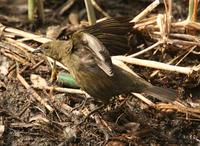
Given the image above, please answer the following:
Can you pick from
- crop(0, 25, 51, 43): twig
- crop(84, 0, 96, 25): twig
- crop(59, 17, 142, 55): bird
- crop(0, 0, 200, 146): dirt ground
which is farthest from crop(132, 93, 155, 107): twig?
crop(0, 25, 51, 43): twig

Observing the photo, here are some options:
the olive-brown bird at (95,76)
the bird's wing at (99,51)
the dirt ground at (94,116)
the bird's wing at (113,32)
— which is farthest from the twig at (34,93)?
the bird's wing at (99,51)

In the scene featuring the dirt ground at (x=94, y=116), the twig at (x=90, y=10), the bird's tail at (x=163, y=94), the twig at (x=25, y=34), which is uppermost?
the twig at (x=90, y=10)

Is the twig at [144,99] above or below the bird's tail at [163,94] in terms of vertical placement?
below

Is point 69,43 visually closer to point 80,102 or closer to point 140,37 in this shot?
point 80,102

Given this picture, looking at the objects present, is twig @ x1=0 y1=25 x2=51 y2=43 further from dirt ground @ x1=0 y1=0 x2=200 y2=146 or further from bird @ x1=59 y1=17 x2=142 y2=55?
bird @ x1=59 y1=17 x2=142 y2=55

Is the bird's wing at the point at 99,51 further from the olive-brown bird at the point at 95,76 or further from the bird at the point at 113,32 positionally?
the bird at the point at 113,32

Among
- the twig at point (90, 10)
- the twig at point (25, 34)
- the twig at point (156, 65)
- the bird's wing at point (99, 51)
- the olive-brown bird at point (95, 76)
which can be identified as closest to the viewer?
the bird's wing at point (99, 51)

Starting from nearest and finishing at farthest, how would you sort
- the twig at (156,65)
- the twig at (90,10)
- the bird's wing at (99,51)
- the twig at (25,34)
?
1. the bird's wing at (99,51)
2. the twig at (156,65)
3. the twig at (90,10)
4. the twig at (25,34)

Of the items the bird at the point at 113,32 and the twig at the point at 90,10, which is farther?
the twig at the point at 90,10
